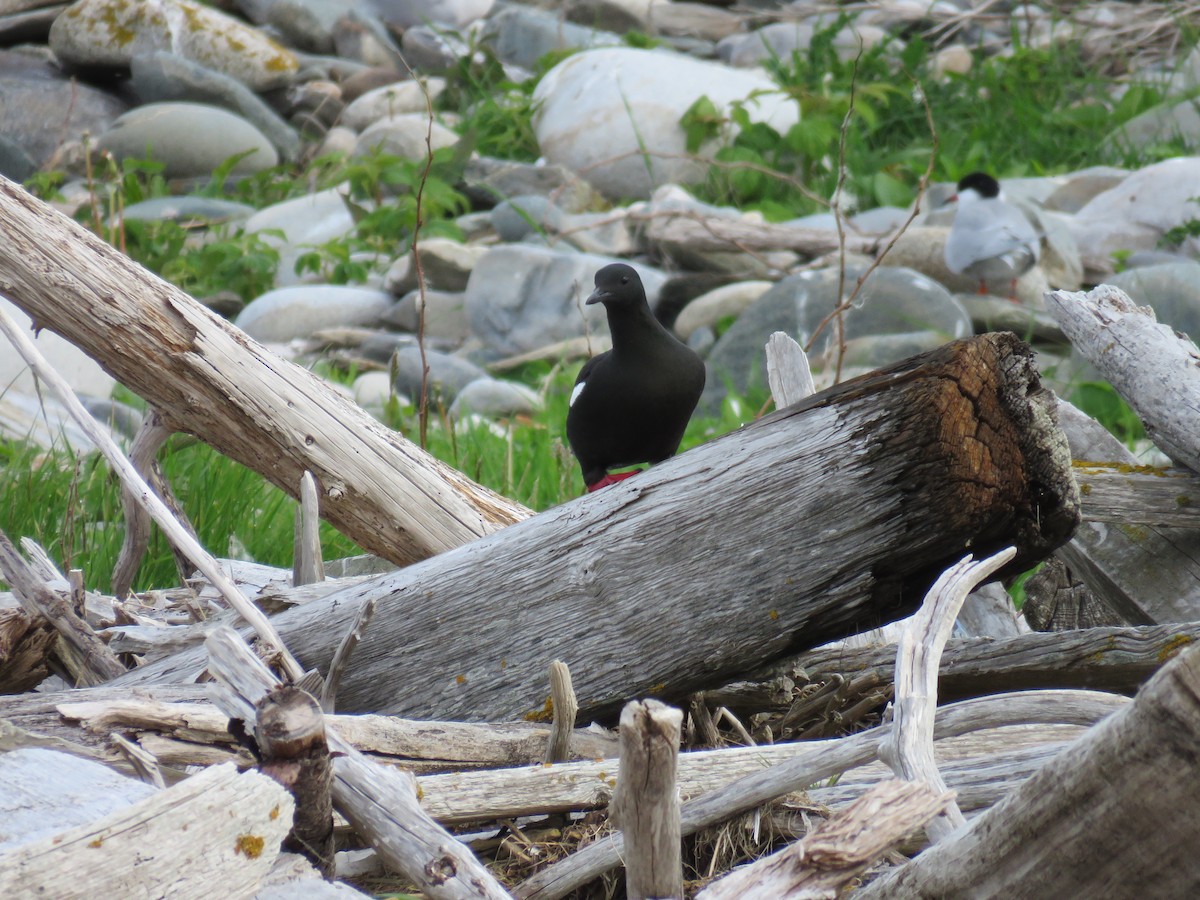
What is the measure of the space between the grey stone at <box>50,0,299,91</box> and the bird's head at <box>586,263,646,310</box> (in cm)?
1057

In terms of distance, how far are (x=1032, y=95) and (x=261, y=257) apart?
6933 millimetres

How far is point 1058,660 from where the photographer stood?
2428 millimetres

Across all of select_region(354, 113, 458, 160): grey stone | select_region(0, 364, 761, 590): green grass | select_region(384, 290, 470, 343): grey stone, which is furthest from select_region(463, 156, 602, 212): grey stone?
select_region(0, 364, 761, 590): green grass

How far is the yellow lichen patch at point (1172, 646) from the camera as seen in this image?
92.8 inches

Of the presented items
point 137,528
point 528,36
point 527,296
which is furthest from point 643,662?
point 528,36

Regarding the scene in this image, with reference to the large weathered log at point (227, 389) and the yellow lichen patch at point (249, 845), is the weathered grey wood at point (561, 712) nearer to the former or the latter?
the yellow lichen patch at point (249, 845)

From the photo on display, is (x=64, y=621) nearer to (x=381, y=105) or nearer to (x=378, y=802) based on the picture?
(x=378, y=802)

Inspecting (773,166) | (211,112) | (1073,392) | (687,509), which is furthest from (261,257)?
(687,509)

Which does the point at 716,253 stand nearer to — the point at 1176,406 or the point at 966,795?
the point at 1176,406

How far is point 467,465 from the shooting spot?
5023 mm

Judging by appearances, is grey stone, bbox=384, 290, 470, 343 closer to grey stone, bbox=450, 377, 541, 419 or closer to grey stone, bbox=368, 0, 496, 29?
grey stone, bbox=450, 377, 541, 419

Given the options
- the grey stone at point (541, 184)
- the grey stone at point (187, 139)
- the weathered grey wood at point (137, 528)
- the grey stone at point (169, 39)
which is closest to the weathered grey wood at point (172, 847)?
the weathered grey wood at point (137, 528)

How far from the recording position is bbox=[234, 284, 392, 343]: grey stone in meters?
8.75

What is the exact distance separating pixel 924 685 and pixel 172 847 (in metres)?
1.07
